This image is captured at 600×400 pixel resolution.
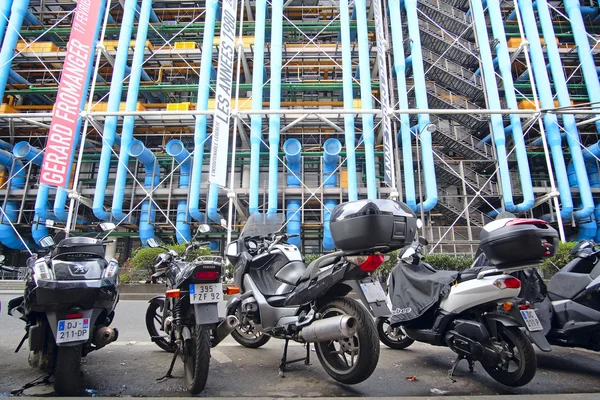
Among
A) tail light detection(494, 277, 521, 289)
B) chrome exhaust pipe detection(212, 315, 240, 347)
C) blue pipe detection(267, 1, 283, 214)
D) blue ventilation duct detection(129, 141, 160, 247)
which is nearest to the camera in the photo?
tail light detection(494, 277, 521, 289)

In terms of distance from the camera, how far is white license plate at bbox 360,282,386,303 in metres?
2.35

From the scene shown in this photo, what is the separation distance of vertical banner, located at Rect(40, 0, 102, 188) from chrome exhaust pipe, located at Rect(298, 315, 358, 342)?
10945 millimetres

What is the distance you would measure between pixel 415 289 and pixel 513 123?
11.7 meters

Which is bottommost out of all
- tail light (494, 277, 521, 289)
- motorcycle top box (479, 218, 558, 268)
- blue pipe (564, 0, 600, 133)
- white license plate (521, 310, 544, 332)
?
white license plate (521, 310, 544, 332)

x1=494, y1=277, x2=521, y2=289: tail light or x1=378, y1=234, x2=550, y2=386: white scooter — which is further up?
x1=494, y1=277, x2=521, y2=289: tail light

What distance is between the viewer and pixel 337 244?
2.42 metres

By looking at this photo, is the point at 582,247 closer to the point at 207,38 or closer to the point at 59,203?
the point at 207,38

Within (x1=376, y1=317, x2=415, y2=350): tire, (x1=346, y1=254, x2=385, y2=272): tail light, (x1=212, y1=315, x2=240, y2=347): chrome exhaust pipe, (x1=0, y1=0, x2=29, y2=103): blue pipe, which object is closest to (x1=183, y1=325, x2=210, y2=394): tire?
(x1=212, y1=315, x2=240, y2=347): chrome exhaust pipe

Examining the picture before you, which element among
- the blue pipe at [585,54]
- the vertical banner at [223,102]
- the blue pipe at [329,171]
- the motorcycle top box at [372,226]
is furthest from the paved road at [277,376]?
the blue pipe at [585,54]

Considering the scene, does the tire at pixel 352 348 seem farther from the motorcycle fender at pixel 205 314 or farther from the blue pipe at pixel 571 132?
the blue pipe at pixel 571 132

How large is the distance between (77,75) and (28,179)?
552 centimetres

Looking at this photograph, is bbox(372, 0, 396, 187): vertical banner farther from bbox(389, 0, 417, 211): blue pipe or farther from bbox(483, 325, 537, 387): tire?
bbox(483, 325, 537, 387): tire

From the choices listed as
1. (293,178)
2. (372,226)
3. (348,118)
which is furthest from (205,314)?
(293,178)

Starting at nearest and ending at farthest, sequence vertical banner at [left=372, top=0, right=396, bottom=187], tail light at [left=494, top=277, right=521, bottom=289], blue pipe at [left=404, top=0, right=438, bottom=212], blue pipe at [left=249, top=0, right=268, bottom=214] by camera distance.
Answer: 1. tail light at [left=494, top=277, right=521, bottom=289]
2. vertical banner at [left=372, top=0, right=396, bottom=187]
3. blue pipe at [left=404, top=0, right=438, bottom=212]
4. blue pipe at [left=249, top=0, right=268, bottom=214]
